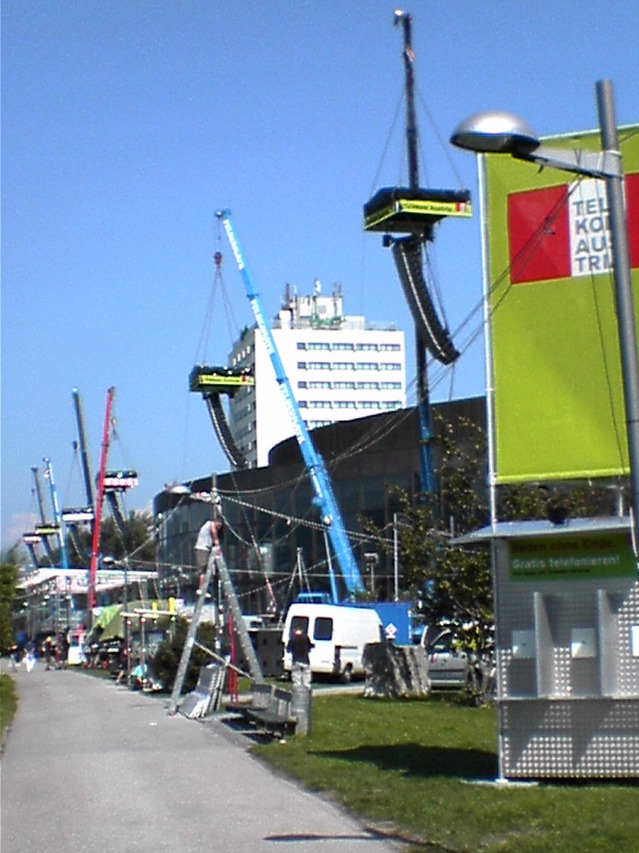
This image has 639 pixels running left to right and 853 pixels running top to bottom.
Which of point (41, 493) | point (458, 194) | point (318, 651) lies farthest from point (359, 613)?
point (41, 493)

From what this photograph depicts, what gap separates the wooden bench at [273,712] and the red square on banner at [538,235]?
8381 mm

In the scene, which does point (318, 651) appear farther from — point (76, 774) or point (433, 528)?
point (76, 774)

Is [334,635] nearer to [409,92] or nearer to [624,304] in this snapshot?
[409,92]

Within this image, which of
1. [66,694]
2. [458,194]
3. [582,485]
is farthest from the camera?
[458,194]

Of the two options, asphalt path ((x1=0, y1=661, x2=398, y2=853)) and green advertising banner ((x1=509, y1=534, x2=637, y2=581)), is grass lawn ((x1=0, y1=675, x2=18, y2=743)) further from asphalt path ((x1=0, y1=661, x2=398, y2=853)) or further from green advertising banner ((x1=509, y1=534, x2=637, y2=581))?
green advertising banner ((x1=509, y1=534, x2=637, y2=581))

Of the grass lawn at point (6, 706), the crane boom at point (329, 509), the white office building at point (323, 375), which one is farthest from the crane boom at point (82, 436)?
the grass lawn at point (6, 706)

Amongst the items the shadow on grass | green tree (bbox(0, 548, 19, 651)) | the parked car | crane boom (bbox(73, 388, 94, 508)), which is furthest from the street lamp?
crane boom (bbox(73, 388, 94, 508))

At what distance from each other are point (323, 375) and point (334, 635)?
388 feet

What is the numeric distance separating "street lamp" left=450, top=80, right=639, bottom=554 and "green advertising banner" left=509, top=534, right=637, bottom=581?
3.81 m

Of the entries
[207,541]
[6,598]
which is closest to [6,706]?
[207,541]

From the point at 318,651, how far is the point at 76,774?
2472 cm

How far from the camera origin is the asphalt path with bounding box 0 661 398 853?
1077 cm

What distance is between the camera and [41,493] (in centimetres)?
18000

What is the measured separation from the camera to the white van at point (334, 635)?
40.7 m
